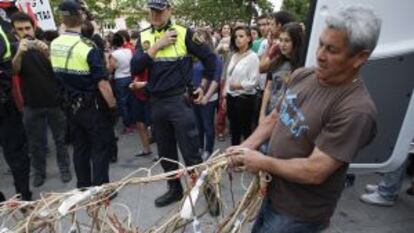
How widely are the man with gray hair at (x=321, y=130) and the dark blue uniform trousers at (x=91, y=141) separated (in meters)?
2.50

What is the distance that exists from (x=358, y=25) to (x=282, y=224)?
36.8 inches

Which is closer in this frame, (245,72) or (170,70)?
(170,70)

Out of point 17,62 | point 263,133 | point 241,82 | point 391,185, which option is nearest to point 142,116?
point 241,82

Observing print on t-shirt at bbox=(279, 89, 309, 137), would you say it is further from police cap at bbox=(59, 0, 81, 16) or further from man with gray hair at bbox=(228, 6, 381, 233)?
police cap at bbox=(59, 0, 81, 16)

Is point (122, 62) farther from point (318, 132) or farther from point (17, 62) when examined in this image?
point (318, 132)

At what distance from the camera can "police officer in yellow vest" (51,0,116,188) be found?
403 cm

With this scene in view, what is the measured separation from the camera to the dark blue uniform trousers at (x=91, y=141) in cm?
429

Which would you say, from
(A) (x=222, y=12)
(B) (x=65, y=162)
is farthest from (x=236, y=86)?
(A) (x=222, y=12)

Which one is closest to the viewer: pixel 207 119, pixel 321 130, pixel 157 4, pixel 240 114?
pixel 321 130

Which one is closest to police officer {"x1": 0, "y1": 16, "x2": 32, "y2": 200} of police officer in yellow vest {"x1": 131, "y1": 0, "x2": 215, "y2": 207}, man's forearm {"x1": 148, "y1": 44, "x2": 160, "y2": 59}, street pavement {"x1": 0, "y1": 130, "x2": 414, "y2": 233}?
street pavement {"x1": 0, "y1": 130, "x2": 414, "y2": 233}

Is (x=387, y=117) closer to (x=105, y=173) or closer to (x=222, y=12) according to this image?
(x=105, y=173)

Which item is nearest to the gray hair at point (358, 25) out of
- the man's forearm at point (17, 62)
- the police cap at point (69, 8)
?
the police cap at point (69, 8)

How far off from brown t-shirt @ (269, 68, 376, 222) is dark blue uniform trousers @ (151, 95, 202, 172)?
2.00 m

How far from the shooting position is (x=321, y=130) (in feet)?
6.15
